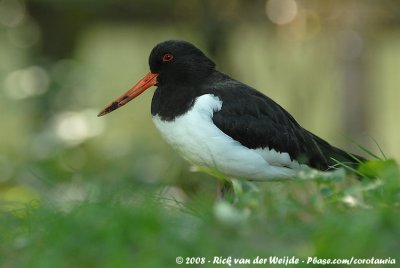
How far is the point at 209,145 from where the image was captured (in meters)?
4.90

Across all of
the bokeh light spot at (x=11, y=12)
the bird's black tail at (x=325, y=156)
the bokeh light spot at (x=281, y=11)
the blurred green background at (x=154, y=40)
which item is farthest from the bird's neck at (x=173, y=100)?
the bokeh light spot at (x=11, y=12)

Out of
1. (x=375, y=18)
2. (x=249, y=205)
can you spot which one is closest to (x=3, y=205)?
(x=249, y=205)

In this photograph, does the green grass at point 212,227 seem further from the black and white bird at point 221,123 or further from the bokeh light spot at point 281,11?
the bokeh light spot at point 281,11

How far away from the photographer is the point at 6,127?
13.7 m

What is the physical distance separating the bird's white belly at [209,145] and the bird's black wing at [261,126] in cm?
5

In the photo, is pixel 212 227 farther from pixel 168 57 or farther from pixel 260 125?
pixel 168 57

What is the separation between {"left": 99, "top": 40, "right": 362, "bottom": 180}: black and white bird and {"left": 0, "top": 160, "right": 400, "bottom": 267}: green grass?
1.09 m

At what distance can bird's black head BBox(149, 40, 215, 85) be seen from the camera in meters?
5.31

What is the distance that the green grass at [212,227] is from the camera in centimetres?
313

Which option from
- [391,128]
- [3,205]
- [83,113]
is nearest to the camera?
[3,205]

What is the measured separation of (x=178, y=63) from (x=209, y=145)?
0.74 m

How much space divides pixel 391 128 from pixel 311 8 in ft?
18.3

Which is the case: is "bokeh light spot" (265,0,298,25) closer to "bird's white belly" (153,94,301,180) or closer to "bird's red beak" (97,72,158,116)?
"bird's red beak" (97,72,158,116)

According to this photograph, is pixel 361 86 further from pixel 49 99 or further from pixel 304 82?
pixel 49 99
